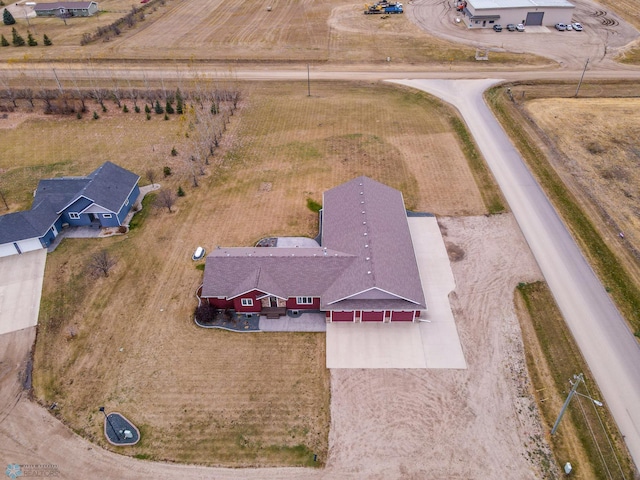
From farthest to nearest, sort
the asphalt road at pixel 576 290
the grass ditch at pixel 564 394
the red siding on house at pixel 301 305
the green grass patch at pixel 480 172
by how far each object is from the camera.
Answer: the green grass patch at pixel 480 172 → the red siding on house at pixel 301 305 → the asphalt road at pixel 576 290 → the grass ditch at pixel 564 394

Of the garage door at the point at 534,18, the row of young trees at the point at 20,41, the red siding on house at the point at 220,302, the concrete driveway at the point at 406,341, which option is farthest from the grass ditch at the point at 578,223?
the row of young trees at the point at 20,41

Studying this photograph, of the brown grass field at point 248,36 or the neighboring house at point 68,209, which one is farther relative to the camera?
the brown grass field at point 248,36

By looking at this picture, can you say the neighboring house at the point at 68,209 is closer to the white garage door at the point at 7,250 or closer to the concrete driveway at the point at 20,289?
the white garage door at the point at 7,250

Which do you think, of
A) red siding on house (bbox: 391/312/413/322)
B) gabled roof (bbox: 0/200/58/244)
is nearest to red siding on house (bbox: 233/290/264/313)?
red siding on house (bbox: 391/312/413/322)

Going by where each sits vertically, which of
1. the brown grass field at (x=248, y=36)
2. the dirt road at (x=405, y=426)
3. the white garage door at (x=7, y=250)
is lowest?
the dirt road at (x=405, y=426)

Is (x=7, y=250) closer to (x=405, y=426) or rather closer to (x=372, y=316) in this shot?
(x=372, y=316)

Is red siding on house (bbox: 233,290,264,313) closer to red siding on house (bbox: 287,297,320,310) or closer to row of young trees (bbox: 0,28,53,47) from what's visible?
red siding on house (bbox: 287,297,320,310)

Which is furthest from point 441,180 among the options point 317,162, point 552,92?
point 552,92

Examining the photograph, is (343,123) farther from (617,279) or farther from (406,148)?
(617,279)
